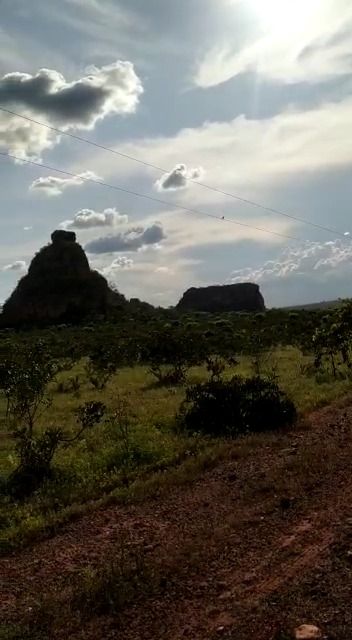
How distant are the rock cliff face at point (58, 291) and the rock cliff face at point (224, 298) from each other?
41611 millimetres

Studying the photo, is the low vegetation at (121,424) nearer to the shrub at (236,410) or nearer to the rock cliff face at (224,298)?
the shrub at (236,410)

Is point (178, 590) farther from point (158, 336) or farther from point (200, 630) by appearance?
point (158, 336)

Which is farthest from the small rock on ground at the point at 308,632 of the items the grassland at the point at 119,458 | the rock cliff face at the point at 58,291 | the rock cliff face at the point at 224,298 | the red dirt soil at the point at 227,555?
the rock cliff face at the point at 224,298

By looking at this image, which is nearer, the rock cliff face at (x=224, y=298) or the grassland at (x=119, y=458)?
the grassland at (x=119, y=458)

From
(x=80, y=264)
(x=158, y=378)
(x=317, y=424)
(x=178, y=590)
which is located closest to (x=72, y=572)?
(x=178, y=590)

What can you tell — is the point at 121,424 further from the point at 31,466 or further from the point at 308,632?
the point at 308,632

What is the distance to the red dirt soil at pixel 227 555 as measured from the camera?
13.9 feet

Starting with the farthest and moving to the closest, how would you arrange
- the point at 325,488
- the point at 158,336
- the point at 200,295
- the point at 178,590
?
the point at 200,295
the point at 158,336
the point at 325,488
the point at 178,590

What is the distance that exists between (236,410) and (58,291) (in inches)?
2238

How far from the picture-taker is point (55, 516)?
6867 millimetres

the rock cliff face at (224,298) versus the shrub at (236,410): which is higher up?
the rock cliff face at (224,298)

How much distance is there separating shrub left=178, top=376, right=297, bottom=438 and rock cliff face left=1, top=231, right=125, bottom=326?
53418mm

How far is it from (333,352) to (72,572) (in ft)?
39.4

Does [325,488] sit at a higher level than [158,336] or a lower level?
lower
